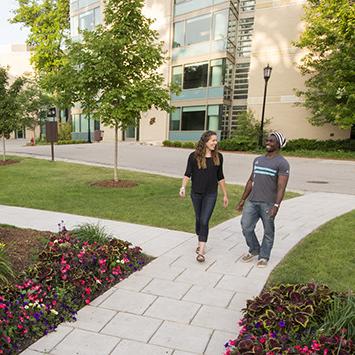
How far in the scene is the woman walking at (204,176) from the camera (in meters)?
4.57

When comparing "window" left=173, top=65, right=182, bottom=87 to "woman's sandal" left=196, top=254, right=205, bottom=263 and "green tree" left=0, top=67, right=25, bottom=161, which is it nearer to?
"green tree" left=0, top=67, right=25, bottom=161

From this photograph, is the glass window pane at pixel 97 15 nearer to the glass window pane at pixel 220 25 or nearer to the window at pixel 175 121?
the window at pixel 175 121

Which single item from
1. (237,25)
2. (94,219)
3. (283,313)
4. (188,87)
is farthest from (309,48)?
(283,313)

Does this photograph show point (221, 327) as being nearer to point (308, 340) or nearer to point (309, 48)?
point (308, 340)

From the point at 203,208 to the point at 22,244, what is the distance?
2.68m

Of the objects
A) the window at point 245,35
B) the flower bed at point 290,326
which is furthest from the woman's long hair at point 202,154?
the window at point 245,35

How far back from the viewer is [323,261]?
185 inches

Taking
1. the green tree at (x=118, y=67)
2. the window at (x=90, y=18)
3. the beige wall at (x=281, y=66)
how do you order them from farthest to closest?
1. the window at (x=90, y=18)
2. the beige wall at (x=281, y=66)
3. the green tree at (x=118, y=67)

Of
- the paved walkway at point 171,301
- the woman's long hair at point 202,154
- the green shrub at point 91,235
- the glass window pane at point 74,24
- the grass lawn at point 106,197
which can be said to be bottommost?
the grass lawn at point 106,197

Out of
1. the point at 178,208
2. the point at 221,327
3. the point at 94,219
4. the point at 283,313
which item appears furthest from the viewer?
the point at 178,208

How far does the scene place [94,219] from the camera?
22.3ft

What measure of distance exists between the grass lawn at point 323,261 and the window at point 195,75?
22.8 metres

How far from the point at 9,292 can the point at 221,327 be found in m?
2.11

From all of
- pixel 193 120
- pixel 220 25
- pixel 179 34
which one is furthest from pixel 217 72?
pixel 179 34
